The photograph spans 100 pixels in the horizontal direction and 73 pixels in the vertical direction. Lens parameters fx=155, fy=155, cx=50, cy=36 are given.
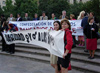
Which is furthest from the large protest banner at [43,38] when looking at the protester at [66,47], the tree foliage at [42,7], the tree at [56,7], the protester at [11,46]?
the tree at [56,7]

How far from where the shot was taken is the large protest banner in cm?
397

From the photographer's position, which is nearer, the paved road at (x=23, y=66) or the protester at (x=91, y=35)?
the paved road at (x=23, y=66)

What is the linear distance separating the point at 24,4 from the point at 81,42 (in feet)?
104

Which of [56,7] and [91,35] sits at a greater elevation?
[56,7]

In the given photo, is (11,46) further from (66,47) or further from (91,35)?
(66,47)

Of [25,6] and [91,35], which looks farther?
[25,6]

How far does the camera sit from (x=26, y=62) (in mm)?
7145

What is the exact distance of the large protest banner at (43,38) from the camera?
3.97m

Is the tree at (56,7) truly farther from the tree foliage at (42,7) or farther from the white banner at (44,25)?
the white banner at (44,25)

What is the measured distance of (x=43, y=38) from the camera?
5.78 metres

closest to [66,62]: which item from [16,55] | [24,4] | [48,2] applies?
[16,55]

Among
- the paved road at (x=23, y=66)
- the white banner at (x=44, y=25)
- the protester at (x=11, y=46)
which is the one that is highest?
the white banner at (x=44, y=25)

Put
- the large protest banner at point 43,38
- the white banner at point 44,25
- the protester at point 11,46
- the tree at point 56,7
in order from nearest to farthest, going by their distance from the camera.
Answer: the large protest banner at point 43,38 → the white banner at point 44,25 → the protester at point 11,46 → the tree at point 56,7

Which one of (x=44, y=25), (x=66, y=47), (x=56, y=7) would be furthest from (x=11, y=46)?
(x=56, y=7)
